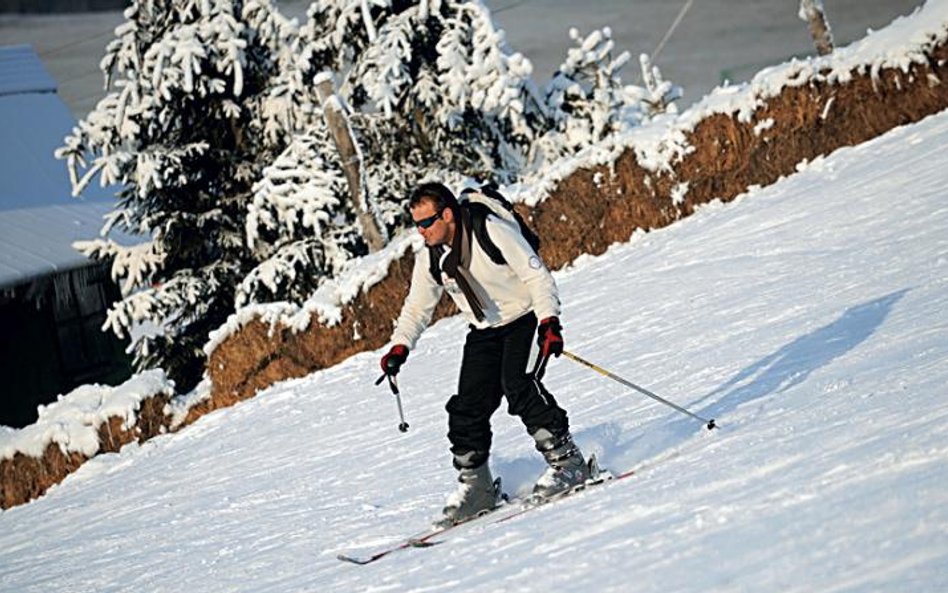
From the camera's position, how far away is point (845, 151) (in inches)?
634

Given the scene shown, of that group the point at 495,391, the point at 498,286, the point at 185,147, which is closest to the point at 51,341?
the point at 185,147

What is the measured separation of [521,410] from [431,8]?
13797 mm

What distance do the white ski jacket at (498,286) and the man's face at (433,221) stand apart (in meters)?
0.13

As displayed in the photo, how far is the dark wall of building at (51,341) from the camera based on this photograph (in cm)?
2505

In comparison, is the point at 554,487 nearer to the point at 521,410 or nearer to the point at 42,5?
the point at 521,410

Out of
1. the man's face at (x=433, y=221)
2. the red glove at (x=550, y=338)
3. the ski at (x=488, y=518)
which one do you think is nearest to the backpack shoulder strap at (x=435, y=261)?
the man's face at (x=433, y=221)

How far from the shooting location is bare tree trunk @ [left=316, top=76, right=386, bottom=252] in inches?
695

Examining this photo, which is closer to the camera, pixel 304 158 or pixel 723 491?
pixel 723 491

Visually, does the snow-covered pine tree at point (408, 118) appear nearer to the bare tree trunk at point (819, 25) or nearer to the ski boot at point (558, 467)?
the bare tree trunk at point (819, 25)

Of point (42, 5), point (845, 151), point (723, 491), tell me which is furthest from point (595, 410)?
point (42, 5)

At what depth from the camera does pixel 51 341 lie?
26.0 metres

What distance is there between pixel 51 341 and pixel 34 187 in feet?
15.8

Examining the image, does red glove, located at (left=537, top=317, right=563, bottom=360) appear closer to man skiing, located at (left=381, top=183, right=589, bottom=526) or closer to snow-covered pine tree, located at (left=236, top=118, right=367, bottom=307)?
man skiing, located at (left=381, top=183, right=589, bottom=526)

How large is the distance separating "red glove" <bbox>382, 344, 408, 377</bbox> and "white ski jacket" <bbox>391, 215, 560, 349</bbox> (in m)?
0.08
